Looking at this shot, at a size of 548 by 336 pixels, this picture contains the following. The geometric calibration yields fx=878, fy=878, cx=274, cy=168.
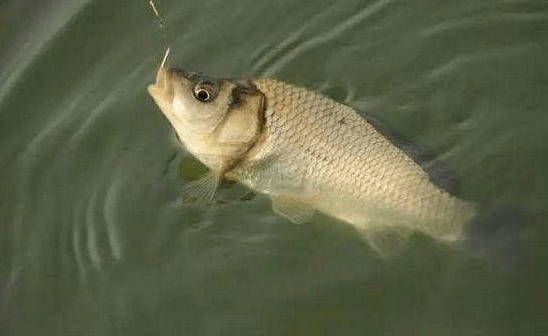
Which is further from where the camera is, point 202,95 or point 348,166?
point 202,95

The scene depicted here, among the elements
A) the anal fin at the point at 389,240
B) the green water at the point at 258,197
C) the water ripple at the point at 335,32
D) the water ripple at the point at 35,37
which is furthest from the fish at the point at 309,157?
the water ripple at the point at 35,37

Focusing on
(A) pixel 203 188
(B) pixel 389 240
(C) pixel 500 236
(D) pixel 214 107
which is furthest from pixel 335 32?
(C) pixel 500 236

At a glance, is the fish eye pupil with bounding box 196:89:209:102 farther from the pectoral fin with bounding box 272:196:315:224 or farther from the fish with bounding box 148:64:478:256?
the pectoral fin with bounding box 272:196:315:224

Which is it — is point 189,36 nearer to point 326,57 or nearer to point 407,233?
point 326,57

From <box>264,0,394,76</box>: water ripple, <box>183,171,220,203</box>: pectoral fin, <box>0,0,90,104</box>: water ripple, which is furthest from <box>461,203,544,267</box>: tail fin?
<box>0,0,90,104</box>: water ripple

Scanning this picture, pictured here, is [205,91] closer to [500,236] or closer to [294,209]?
[294,209]

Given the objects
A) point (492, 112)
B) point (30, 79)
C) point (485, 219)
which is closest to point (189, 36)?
point (30, 79)
